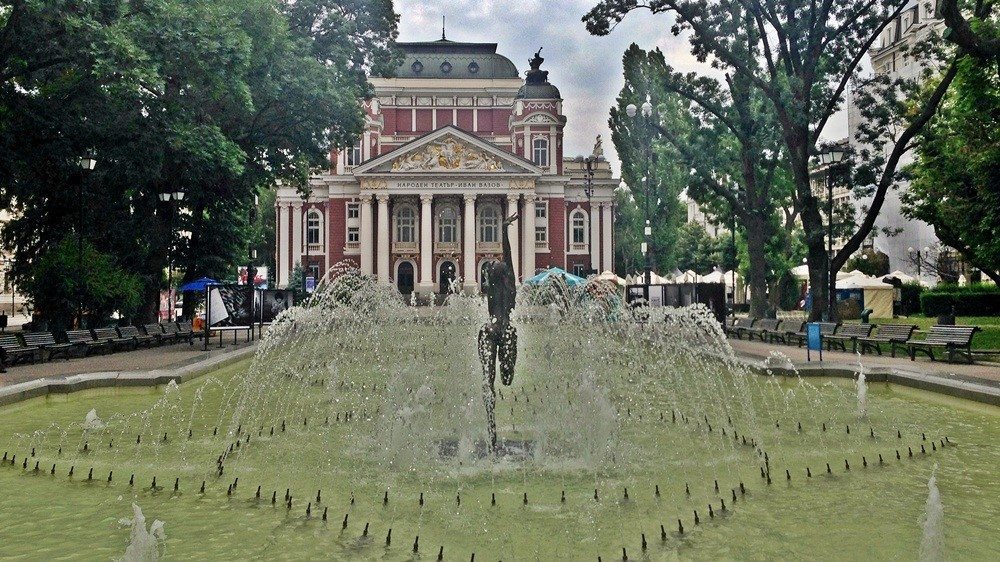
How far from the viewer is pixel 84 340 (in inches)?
790

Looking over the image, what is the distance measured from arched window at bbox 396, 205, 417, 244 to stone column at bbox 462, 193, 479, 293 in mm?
4775

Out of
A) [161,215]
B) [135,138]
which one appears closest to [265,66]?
[135,138]

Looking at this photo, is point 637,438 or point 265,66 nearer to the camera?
point 637,438

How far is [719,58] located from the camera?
2469 centimetres

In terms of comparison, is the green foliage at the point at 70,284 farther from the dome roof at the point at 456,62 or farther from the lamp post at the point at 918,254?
the dome roof at the point at 456,62

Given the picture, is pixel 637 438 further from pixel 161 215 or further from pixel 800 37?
pixel 161 215

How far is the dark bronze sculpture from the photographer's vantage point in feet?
27.5

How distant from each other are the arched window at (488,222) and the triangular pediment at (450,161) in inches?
166

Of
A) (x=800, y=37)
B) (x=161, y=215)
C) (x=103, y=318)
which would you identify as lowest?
(x=103, y=318)

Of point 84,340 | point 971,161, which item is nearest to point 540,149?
point 971,161

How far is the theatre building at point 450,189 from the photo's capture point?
63.3 m

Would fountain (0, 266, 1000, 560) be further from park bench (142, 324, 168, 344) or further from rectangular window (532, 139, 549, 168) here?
rectangular window (532, 139, 549, 168)

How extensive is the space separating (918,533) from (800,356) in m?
13.9

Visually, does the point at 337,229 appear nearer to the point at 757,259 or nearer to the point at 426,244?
the point at 426,244
